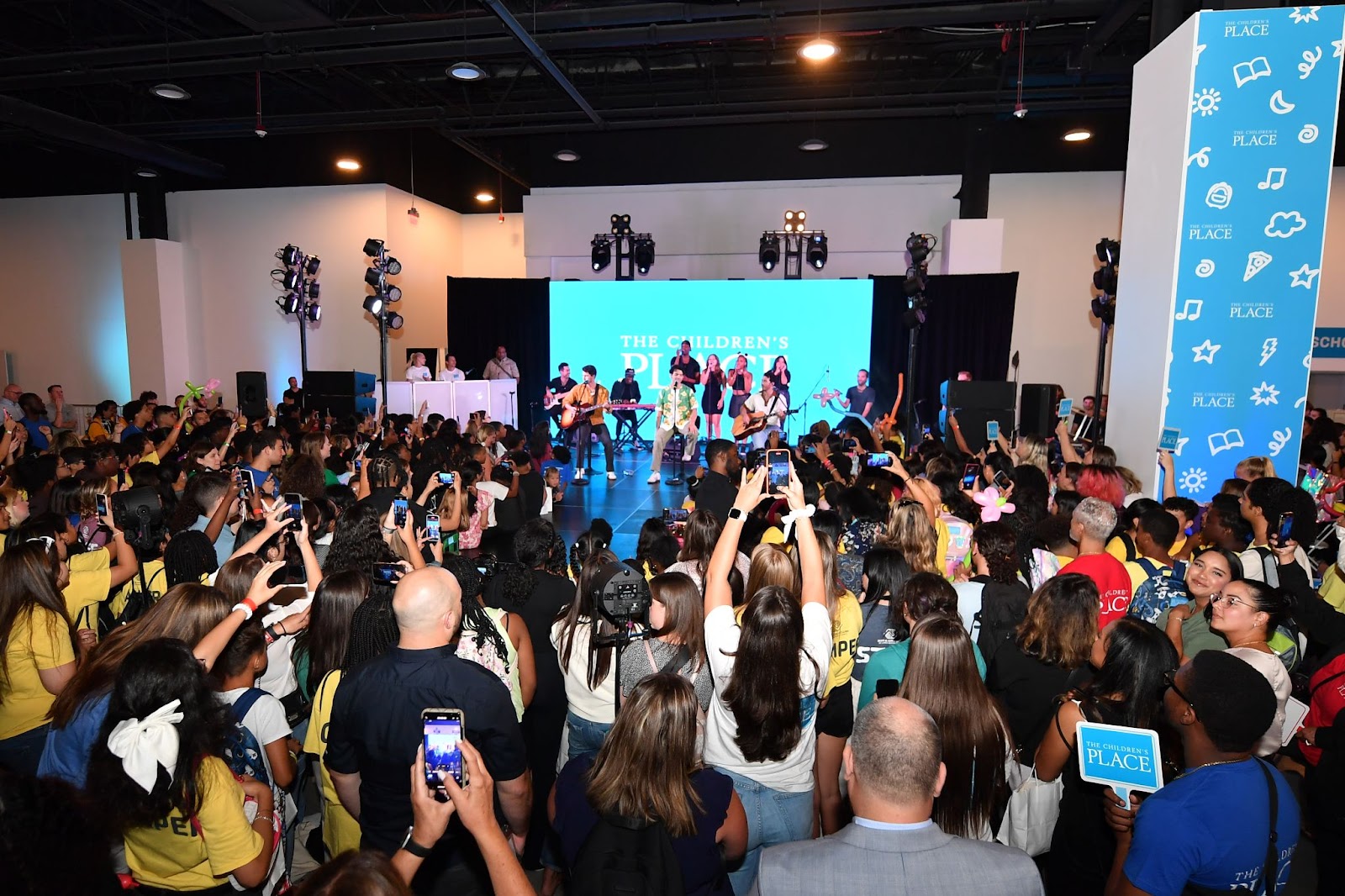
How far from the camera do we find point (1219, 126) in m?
5.80

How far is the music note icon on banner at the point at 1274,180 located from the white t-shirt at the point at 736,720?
5.68 metres

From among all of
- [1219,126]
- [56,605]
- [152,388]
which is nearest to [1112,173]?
[1219,126]

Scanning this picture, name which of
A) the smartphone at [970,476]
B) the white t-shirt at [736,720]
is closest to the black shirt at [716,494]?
the smartphone at [970,476]

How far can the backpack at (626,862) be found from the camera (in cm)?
160

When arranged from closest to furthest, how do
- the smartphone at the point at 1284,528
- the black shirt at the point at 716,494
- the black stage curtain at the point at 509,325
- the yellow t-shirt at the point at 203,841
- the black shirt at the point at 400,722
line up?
the yellow t-shirt at the point at 203,841 → the black shirt at the point at 400,722 → the smartphone at the point at 1284,528 → the black shirt at the point at 716,494 → the black stage curtain at the point at 509,325

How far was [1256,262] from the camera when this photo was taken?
5875 millimetres

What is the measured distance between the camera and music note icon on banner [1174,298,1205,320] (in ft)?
19.5

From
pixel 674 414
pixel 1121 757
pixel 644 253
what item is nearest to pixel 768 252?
pixel 644 253

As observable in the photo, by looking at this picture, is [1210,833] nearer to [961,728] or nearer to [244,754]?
[961,728]

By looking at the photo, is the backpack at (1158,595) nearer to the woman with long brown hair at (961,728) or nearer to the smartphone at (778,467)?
the woman with long brown hair at (961,728)

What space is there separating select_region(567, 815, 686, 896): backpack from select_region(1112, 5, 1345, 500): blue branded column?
5.89m

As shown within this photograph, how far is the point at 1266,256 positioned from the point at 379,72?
11.8m

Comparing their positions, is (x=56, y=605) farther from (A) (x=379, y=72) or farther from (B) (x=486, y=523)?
(A) (x=379, y=72)

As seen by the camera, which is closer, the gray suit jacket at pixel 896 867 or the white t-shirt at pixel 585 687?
the gray suit jacket at pixel 896 867
